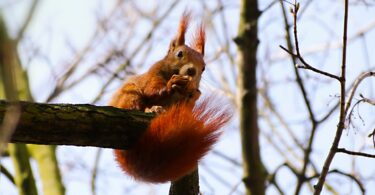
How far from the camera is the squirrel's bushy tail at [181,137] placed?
2379 millimetres

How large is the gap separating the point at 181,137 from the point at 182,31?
162 cm

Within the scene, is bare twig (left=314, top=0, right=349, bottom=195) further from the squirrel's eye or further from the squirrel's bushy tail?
the squirrel's eye

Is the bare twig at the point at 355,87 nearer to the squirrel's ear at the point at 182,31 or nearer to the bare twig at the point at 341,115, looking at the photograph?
the bare twig at the point at 341,115

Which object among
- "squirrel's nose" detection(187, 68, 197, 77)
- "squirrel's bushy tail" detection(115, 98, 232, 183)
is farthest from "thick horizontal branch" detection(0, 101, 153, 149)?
"squirrel's nose" detection(187, 68, 197, 77)

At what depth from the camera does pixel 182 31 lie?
388 centimetres

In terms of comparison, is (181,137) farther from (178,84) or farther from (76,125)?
(178,84)

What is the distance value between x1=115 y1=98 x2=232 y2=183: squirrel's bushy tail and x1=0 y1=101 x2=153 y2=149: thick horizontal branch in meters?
0.07

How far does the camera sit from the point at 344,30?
1.90 m

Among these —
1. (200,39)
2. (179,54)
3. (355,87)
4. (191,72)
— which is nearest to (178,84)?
(191,72)

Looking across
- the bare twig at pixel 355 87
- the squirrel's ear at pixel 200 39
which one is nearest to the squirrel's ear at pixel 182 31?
the squirrel's ear at pixel 200 39

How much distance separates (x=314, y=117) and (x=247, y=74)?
1.62ft

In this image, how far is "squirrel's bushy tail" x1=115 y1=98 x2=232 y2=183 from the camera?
2.38 meters

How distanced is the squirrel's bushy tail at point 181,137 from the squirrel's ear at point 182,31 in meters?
1.42

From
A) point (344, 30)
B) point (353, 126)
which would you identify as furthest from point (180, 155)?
point (344, 30)
